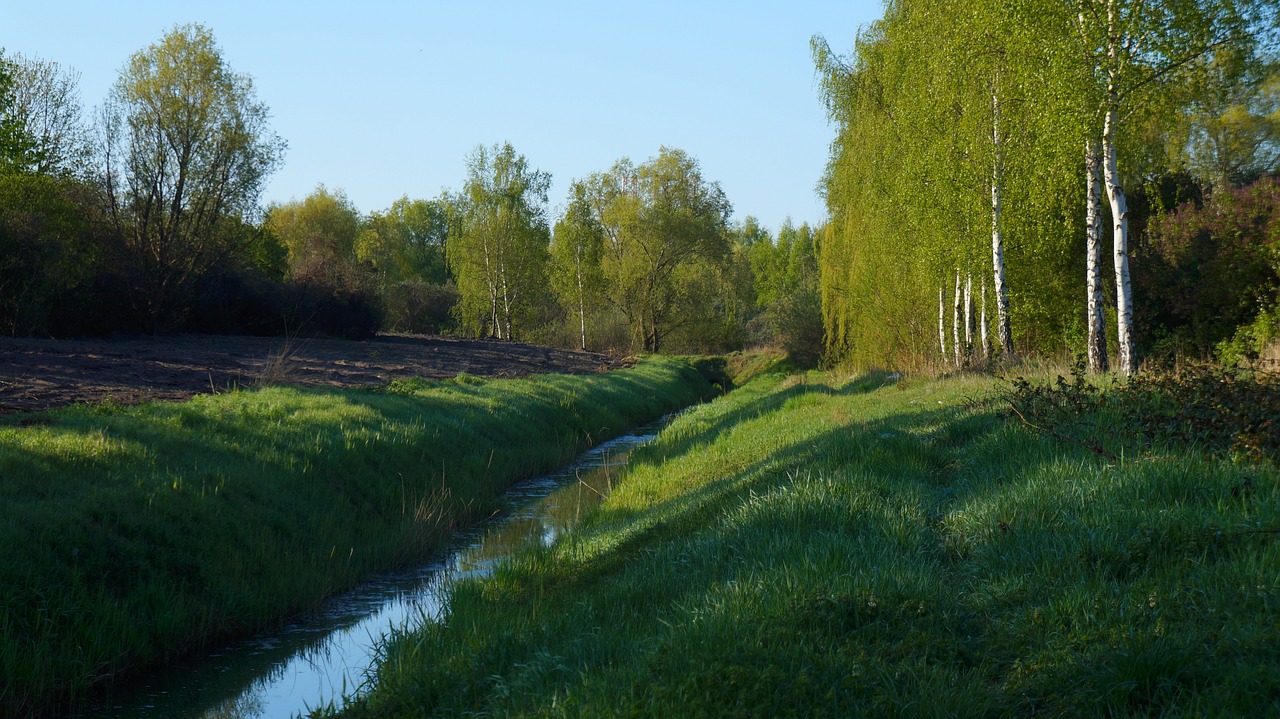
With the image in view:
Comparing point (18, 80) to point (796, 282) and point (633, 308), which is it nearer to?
point (633, 308)

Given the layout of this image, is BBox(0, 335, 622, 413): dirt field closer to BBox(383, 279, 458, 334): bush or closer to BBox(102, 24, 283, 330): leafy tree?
BBox(102, 24, 283, 330): leafy tree

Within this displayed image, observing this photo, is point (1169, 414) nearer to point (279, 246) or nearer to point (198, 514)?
point (198, 514)

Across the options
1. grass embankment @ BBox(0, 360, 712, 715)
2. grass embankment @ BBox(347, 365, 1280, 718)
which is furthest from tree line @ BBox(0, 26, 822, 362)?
grass embankment @ BBox(347, 365, 1280, 718)

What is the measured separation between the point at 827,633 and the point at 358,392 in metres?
14.5

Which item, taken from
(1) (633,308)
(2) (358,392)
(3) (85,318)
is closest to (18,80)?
(3) (85,318)

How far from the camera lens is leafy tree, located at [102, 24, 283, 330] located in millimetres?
25188

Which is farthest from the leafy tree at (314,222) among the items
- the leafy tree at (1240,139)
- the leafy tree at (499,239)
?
the leafy tree at (1240,139)

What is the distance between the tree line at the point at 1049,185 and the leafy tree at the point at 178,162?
20326mm

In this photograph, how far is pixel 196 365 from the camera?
19.3m

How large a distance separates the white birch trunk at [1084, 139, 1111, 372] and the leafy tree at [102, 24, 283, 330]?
24.3m

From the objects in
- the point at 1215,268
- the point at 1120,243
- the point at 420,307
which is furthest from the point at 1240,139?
the point at 420,307

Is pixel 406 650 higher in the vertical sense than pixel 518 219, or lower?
lower

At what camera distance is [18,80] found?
92.6 ft

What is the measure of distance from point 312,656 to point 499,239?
157 feet
